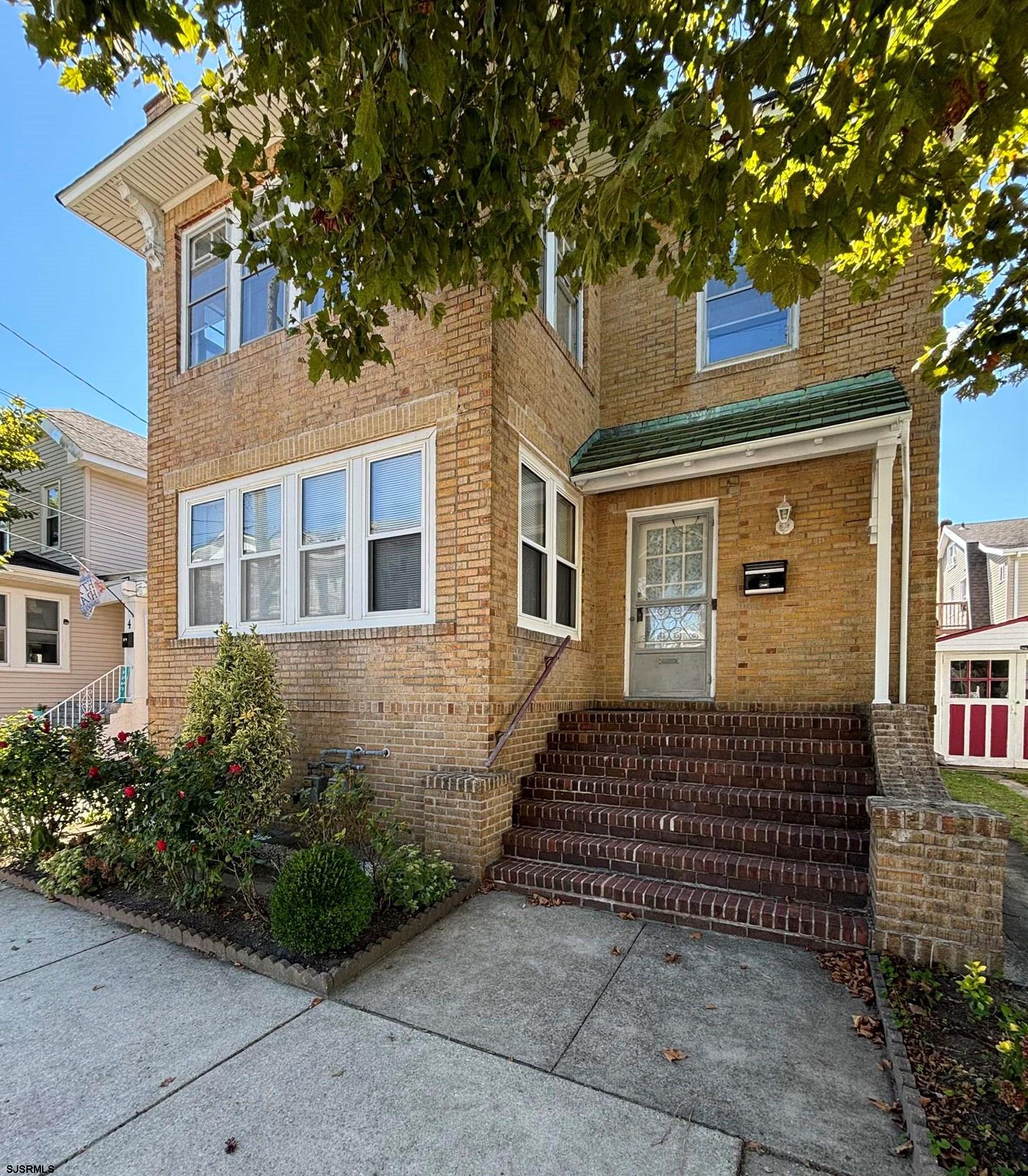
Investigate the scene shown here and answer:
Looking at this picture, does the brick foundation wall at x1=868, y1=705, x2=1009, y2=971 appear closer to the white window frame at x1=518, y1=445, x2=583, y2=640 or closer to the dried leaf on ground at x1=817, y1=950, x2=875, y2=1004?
the dried leaf on ground at x1=817, y1=950, x2=875, y2=1004

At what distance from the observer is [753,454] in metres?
5.89

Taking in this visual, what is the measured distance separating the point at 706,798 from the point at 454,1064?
2.88 m

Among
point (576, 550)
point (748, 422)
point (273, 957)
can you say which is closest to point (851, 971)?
point (273, 957)

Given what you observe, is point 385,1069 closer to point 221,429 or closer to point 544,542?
point 544,542

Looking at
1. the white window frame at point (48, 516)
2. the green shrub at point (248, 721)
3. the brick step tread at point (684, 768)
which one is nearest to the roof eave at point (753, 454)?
the brick step tread at point (684, 768)

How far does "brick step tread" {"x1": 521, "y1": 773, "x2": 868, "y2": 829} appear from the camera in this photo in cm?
438

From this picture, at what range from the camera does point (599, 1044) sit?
2.69m

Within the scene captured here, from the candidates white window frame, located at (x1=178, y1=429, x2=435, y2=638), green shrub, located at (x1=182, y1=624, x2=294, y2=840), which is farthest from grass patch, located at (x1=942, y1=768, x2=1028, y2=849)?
green shrub, located at (x1=182, y1=624, x2=294, y2=840)

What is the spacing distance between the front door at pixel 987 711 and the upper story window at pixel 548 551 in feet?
32.8

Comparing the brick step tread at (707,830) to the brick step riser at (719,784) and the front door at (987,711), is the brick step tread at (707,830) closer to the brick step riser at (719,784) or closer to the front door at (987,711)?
the brick step riser at (719,784)

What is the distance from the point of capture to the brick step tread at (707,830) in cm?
410

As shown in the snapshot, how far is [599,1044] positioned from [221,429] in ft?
22.0

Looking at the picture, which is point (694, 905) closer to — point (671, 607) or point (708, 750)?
point (708, 750)

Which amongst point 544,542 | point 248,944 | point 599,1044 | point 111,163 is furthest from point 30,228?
Answer: point 599,1044
